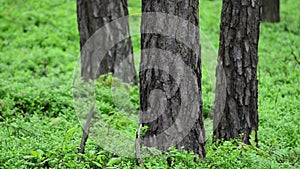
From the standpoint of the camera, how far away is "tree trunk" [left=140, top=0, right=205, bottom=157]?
464 cm

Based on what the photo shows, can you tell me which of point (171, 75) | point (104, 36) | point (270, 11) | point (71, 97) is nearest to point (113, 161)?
point (171, 75)

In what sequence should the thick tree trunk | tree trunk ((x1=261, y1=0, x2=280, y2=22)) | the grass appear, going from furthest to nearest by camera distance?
tree trunk ((x1=261, y1=0, x2=280, y2=22)) < the thick tree trunk < the grass

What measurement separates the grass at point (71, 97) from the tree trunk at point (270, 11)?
12.6 inches

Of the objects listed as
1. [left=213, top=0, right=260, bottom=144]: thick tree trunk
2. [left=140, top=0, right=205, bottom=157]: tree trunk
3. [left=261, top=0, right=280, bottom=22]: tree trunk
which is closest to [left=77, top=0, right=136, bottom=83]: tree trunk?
[left=213, top=0, right=260, bottom=144]: thick tree trunk

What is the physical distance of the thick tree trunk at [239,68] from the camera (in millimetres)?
5668

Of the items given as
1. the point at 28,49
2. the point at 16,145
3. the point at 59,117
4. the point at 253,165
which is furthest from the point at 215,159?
the point at 28,49

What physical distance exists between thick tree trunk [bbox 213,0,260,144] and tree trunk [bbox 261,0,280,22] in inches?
372

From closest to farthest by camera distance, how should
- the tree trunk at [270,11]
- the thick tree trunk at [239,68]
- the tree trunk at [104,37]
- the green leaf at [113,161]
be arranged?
the green leaf at [113,161]
the thick tree trunk at [239,68]
the tree trunk at [104,37]
the tree trunk at [270,11]

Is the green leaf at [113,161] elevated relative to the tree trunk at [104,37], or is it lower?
lower

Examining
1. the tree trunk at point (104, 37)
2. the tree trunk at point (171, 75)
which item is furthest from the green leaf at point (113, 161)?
the tree trunk at point (104, 37)

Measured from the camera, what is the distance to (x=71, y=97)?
7703mm

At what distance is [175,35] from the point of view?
4.63 meters

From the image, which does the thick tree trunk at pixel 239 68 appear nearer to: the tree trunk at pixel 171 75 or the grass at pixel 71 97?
the grass at pixel 71 97

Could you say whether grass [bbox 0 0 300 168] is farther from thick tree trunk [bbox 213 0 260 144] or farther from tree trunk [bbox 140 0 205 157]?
thick tree trunk [bbox 213 0 260 144]
